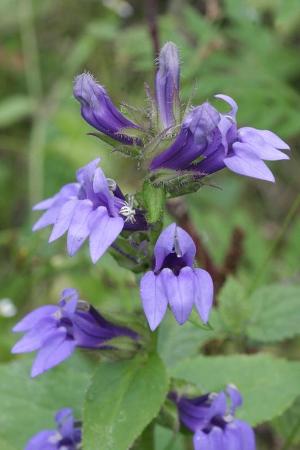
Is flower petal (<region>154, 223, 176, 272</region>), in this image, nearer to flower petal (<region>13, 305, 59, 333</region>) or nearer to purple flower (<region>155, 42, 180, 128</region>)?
purple flower (<region>155, 42, 180, 128</region>)

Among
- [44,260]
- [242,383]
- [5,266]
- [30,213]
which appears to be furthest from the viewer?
[30,213]

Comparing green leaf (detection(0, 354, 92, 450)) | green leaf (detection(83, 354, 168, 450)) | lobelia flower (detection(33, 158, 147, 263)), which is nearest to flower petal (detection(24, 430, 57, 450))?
green leaf (detection(0, 354, 92, 450))

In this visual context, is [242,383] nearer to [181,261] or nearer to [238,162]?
[181,261]

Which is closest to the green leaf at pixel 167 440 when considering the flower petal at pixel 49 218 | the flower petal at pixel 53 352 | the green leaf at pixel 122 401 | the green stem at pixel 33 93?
the green leaf at pixel 122 401

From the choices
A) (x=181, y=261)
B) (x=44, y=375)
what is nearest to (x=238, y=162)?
(x=181, y=261)

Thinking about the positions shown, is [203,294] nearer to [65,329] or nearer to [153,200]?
[153,200]

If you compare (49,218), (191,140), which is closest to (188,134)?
(191,140)
